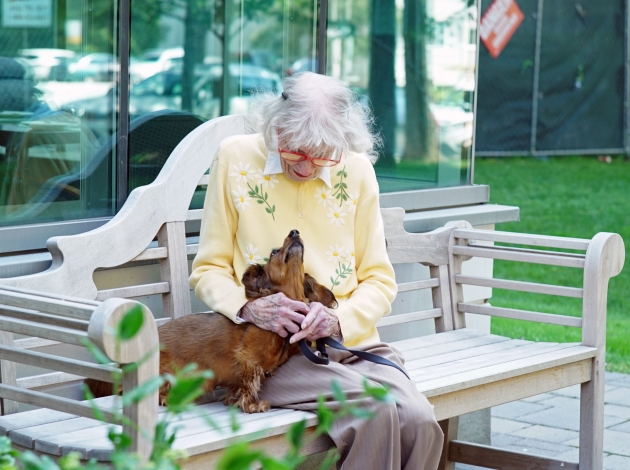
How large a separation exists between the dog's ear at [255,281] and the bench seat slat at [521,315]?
4.98ft

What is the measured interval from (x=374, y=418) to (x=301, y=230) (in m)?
0.73

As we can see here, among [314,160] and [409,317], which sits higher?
[314,160]

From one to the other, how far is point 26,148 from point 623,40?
47.4ft

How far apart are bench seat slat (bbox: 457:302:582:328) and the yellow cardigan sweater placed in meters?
1.03

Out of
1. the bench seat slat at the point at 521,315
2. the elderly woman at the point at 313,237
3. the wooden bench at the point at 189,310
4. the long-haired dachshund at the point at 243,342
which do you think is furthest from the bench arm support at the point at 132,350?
the bench seat slat at the point at 521,315

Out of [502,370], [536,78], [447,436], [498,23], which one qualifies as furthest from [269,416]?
[536,78]

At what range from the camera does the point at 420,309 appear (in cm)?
450

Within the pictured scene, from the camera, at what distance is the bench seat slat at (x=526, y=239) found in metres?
3.91

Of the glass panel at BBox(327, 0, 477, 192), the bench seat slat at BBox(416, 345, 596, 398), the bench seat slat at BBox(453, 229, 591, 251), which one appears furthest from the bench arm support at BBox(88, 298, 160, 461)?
the glass panel at BBox(327, 0, 477, 192)

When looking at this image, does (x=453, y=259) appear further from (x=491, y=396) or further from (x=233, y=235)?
(x=233, y=235)

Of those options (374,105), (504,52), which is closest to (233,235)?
(374,105)

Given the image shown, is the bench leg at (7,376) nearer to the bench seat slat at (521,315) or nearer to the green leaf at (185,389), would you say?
the green leaf at (185,389)

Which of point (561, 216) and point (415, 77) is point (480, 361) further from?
point (561, 216)

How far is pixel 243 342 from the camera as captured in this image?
2918mm
